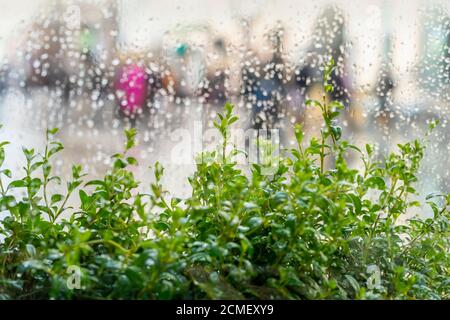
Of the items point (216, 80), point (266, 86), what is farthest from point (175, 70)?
point (266, 86)

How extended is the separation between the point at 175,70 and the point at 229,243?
561mm

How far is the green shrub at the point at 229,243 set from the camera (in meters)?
0.77

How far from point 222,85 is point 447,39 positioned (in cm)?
60

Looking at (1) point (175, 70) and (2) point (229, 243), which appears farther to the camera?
(1) point (175, 70)

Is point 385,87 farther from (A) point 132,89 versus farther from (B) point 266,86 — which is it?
(A) point 132,89

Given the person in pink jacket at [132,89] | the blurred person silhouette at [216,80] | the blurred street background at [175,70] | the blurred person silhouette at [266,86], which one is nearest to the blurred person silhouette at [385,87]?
the blurred street background at [175,70]

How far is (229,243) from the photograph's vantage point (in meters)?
0.79

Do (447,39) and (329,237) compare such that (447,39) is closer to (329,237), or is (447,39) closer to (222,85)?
(222,85)

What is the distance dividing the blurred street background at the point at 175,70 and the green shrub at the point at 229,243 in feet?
0.92

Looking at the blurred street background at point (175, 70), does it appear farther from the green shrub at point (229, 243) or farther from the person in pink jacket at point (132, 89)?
the green shrub at point (229, 243)

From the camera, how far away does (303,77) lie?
1331mm
